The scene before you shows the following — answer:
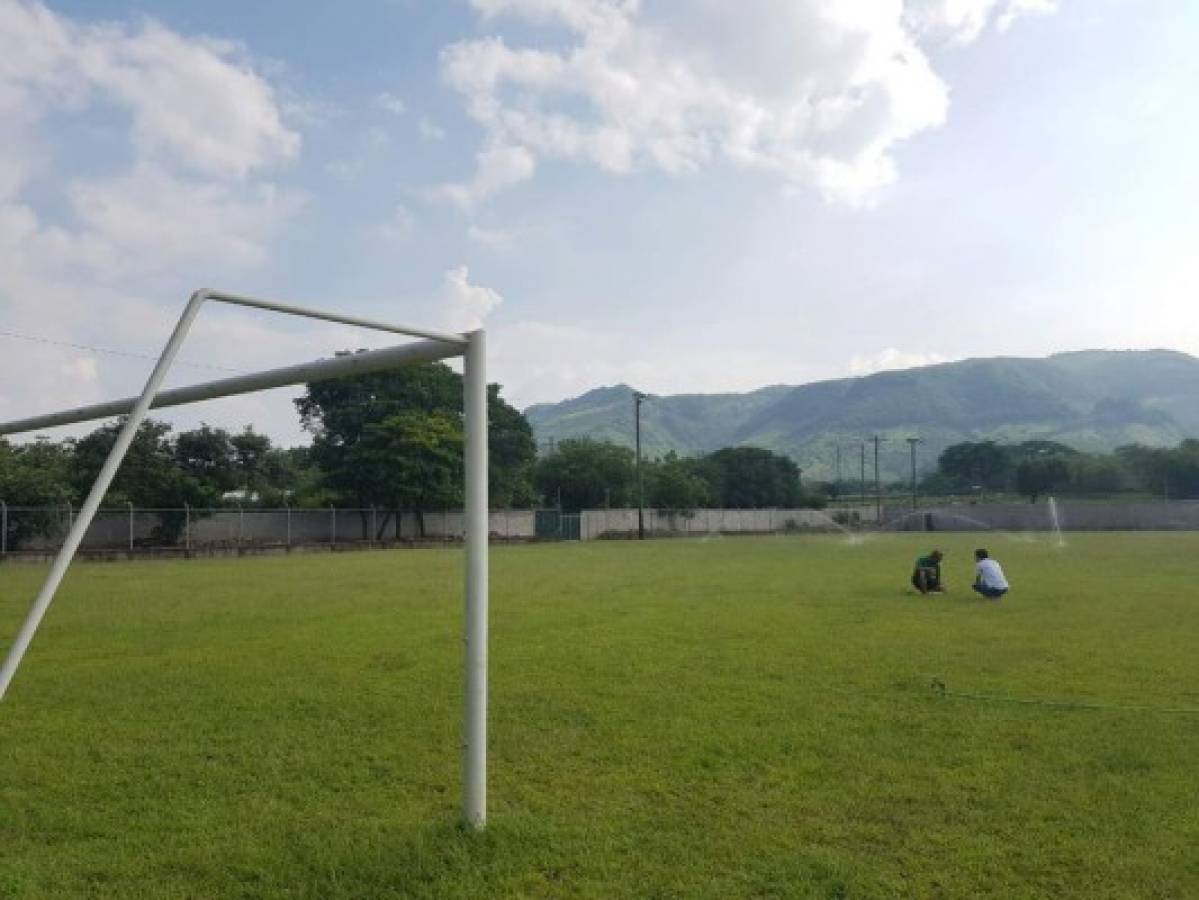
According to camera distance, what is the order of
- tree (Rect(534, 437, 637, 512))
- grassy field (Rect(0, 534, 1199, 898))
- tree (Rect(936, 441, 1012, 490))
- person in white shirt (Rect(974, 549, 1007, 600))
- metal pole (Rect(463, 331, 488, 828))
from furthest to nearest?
tree (Rect(936, 441, 1012, 490)), tree (Rect(534, 437, 637, 512)), person in white shirt (Rect(974, 549, 1007, 600)), metal pole (Rect(463, 331, 488, 828)), grassy field (Rect(0, 534, 1199, 898))

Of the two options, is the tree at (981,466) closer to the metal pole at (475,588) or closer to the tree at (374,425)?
the tree at (374,425)

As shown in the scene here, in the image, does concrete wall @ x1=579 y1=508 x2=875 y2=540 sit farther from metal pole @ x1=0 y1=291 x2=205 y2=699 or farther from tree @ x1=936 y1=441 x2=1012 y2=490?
metal pole @ x1=0 y1=291 x2=205 y2=699

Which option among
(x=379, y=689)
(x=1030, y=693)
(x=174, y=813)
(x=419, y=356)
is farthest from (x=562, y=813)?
(x=1030, y=693)

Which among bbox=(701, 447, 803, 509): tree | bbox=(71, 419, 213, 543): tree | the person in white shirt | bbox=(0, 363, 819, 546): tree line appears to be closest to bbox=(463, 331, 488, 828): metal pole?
the person in white shirt

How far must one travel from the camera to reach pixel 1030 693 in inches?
345

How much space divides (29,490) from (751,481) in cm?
7195

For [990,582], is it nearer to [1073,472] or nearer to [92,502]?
[92,502]

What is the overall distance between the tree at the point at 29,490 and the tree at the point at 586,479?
44.0 metres

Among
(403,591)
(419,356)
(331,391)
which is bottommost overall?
(403,591)

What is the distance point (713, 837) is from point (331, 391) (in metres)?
55.3

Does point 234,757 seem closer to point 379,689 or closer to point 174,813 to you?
point 174,813

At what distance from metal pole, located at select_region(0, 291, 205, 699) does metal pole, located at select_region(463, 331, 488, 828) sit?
4.66 feet

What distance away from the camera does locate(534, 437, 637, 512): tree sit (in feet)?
257

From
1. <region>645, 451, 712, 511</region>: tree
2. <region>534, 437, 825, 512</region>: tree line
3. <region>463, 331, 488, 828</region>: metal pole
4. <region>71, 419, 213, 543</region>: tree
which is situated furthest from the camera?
<region>534, 437, 825, 512</region>: tree line
